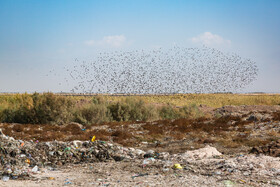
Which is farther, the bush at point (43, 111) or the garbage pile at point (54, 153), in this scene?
the bush at point (43, 111)

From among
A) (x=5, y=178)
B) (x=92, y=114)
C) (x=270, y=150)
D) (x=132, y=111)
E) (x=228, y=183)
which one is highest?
(x=132, y=111)

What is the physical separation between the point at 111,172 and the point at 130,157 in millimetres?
1606

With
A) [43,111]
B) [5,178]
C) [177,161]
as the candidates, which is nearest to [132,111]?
[43,111]

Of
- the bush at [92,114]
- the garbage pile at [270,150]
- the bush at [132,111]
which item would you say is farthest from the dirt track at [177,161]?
the bush at [132,111]

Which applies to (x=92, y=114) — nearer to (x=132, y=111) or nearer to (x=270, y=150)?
(x=132, y=111)

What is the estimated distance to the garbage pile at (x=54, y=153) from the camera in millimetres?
7527

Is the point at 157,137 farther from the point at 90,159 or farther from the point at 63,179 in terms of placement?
the point at 63,179

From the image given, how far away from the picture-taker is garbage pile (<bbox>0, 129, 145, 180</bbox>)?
753 cm

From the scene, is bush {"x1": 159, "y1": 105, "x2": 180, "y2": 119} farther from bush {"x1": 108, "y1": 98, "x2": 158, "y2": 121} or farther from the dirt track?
the dirt track

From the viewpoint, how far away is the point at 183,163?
7035 millimetres

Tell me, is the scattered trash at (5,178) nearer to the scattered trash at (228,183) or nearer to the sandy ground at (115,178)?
the sandy ground at (115,178)

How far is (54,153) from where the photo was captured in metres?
8.15

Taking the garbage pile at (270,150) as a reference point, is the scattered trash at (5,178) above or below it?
below

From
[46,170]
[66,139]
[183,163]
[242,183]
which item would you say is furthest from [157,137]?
[242,183]
